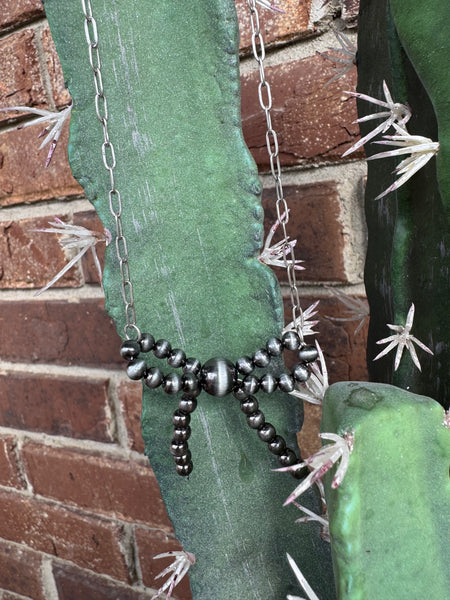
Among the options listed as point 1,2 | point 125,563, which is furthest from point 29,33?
point 125,563

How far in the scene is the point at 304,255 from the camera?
1.55 ft

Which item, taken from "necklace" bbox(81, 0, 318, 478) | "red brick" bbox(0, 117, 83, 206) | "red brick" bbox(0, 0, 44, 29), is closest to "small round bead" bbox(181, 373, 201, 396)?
A: "necklace" bbox(81, 0, 318, 478)

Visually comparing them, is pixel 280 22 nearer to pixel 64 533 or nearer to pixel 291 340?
pixel 291 340

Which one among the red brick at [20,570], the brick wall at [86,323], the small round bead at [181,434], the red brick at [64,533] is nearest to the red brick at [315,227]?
the brick wall at [86,323]

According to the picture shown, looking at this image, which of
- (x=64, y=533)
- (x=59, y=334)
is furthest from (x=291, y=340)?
(x=64, y=533)

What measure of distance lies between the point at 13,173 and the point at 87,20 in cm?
36

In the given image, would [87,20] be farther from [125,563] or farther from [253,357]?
[125,563]

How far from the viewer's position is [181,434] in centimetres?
29

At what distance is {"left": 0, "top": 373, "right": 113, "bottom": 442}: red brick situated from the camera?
0.59 meters

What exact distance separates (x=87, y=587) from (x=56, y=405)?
0.20 meters

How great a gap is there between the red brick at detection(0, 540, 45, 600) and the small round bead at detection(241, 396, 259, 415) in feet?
1.63

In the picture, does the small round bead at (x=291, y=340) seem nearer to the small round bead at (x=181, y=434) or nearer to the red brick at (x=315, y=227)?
the small round bead at (x=181, y=434)

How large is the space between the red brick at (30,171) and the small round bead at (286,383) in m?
0.33

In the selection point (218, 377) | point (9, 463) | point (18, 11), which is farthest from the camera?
point (9, 463)
